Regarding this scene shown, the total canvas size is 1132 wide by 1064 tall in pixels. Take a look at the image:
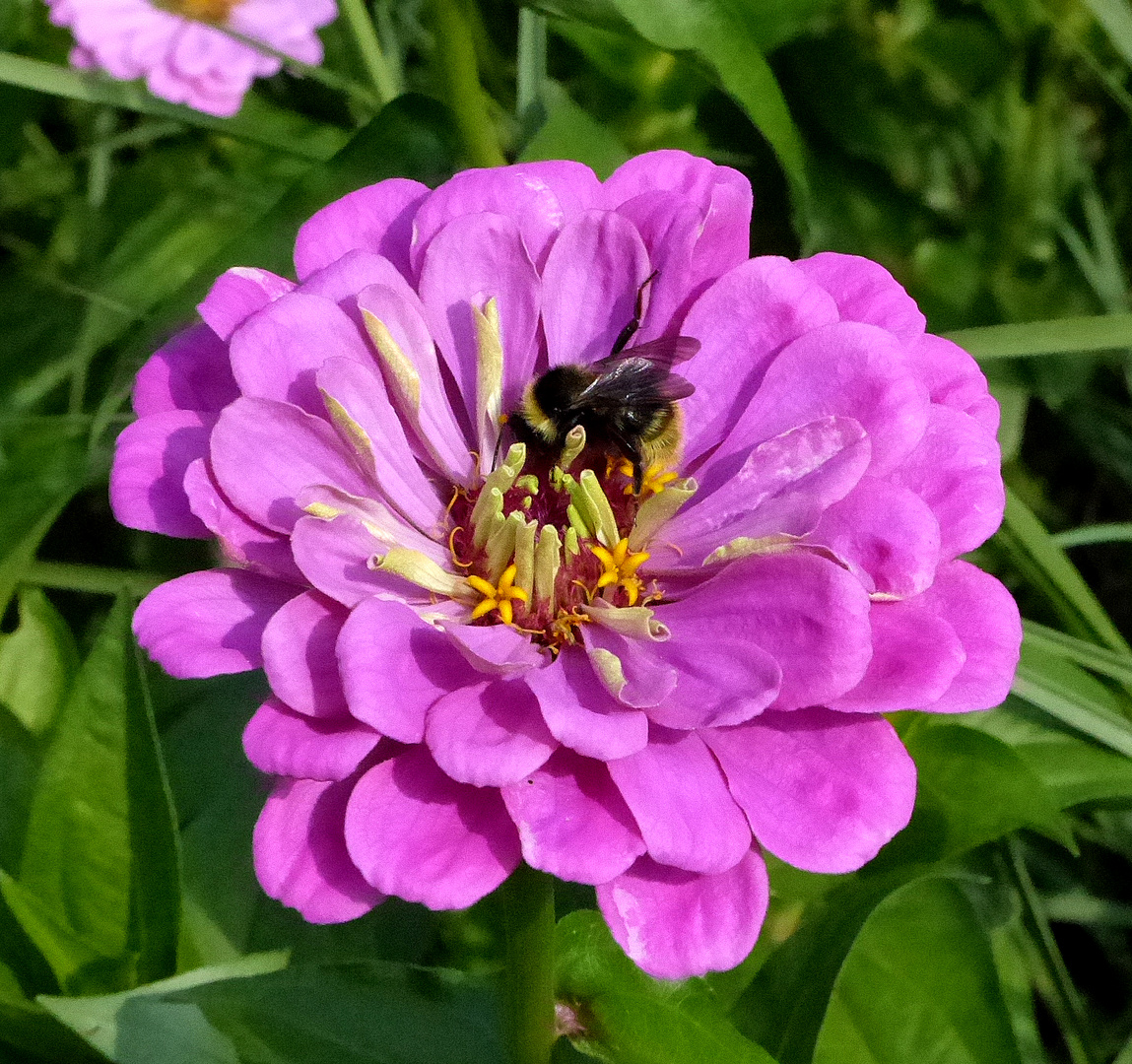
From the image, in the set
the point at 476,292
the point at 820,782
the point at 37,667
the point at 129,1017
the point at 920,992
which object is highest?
the point at 476,292

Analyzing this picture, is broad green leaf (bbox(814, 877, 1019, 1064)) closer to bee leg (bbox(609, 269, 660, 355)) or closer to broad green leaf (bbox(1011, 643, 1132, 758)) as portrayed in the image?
broad green leaf (bbox(1011, 643, 1132, 758))

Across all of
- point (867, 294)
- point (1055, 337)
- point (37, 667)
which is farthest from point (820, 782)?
point (37, 667)

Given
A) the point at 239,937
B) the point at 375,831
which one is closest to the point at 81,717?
the point at 239,937

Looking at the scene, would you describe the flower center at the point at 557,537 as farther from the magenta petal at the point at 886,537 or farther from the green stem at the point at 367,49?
the green stem at the point at 367,49

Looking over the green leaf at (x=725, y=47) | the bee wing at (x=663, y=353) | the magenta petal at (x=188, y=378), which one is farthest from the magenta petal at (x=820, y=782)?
the green leaf at (x=725, y=47)

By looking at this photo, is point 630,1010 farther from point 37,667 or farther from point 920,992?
point 37,667

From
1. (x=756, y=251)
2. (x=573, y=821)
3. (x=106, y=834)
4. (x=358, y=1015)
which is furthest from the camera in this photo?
(x=756, y=251)
